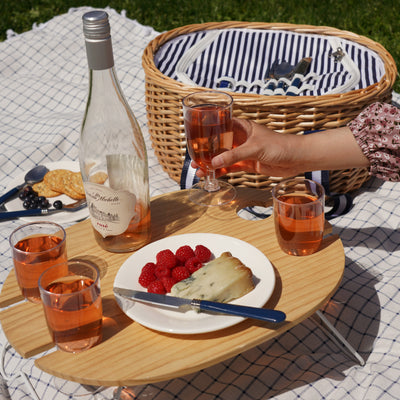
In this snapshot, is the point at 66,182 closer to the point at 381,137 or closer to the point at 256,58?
the point at 256,58

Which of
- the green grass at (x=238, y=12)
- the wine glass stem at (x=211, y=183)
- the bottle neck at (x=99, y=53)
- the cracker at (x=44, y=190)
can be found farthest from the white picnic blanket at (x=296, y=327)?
the green grass at (x=238, y=12)

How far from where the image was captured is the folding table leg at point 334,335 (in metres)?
1.39

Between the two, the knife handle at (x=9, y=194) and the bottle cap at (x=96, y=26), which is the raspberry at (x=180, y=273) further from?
the knife handle at (x=9, y=194)

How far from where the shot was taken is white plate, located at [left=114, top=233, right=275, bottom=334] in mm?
1027

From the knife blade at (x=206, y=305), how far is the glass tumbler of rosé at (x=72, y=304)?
3.9 inches

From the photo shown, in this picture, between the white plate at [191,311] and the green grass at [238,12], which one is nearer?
the white plate at [191,311]

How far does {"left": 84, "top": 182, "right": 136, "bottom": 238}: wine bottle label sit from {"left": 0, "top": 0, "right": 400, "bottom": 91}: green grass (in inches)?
95.9

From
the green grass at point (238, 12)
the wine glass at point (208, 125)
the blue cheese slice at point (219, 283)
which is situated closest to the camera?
the blue cheese slice at point (219, 283)

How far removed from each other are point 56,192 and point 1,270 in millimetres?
323

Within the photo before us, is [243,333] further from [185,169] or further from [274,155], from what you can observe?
[185,169]

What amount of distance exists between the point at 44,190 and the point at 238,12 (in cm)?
219

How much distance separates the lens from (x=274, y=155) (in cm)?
149

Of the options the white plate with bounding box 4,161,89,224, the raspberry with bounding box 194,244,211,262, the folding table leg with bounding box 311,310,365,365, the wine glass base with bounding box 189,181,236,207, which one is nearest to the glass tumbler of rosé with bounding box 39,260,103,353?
the raspberry with bounding box 194,244,211,262

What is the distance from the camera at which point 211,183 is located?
1558mm
